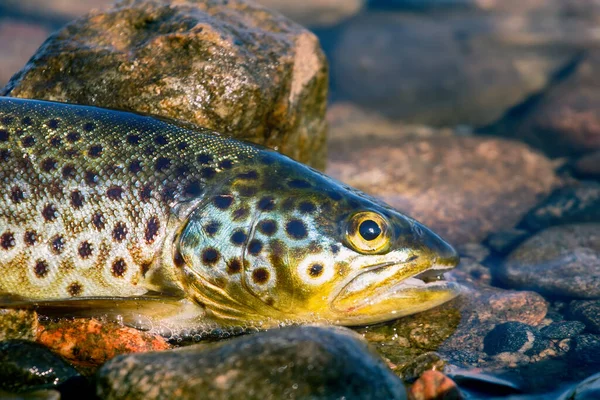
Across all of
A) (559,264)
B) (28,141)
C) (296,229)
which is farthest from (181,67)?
(559,264)

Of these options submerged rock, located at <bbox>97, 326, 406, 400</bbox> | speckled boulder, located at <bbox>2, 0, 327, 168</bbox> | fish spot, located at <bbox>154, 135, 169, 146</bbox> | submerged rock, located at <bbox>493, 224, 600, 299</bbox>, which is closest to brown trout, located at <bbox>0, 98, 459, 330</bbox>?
fish spot, located at <bbox>154, 135, 169, 146</bbox>

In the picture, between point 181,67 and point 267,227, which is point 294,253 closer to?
point 267,227

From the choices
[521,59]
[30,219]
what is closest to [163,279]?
[30,219]

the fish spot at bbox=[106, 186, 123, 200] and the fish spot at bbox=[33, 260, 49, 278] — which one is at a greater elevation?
the fish spot at bbox=[106, 186, 123, 200]

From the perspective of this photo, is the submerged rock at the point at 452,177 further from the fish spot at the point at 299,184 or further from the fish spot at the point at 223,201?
the fish spot at the point at 223,201

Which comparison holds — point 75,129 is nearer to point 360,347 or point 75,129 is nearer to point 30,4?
point 360,347

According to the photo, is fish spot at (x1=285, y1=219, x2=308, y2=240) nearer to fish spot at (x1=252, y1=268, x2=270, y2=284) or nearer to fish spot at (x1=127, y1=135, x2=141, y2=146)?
fish spot at (x1=252, y1=268, x2=270, y2=284)
